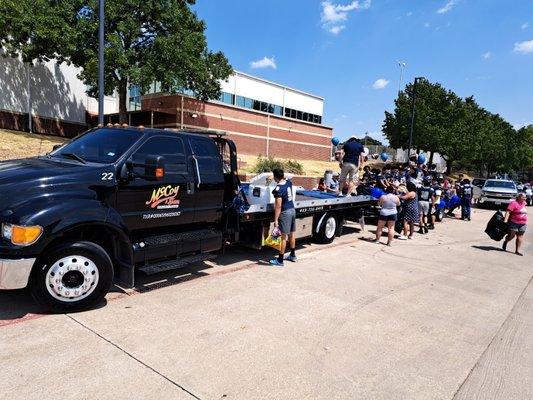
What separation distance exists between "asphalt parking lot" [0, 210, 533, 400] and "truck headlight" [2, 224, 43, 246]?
910 millimetres

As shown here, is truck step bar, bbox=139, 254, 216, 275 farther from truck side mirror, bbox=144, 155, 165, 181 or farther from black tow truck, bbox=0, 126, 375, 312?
truck side mirror, bbox=144, 155, 165, 181

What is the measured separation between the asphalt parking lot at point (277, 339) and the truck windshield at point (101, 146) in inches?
70.7

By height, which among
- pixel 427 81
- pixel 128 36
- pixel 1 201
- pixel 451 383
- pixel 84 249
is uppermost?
pixel 427 81

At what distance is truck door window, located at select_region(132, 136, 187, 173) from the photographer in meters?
5.46

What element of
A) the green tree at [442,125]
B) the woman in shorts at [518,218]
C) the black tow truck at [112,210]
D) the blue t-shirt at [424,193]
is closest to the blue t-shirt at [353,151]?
the blue t-shirt at [424,193]

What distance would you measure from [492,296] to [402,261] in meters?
2.19

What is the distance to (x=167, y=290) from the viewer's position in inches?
229

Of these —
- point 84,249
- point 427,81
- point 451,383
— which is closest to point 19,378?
point 84,249

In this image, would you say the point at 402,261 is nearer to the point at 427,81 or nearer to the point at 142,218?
the point at 142,218

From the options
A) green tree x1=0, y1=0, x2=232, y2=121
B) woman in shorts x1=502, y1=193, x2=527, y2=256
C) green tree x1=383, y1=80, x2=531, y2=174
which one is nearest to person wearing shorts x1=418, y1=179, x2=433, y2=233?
woman in shorts x1=502, y1=193, x2=527, y2=256

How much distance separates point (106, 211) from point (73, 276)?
2.62 ft

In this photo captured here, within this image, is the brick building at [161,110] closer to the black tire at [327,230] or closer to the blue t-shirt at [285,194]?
the black tire at [327,230]

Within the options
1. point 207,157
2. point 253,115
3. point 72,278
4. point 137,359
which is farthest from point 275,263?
point 253,115

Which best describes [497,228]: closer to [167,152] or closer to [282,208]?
[282,208]
